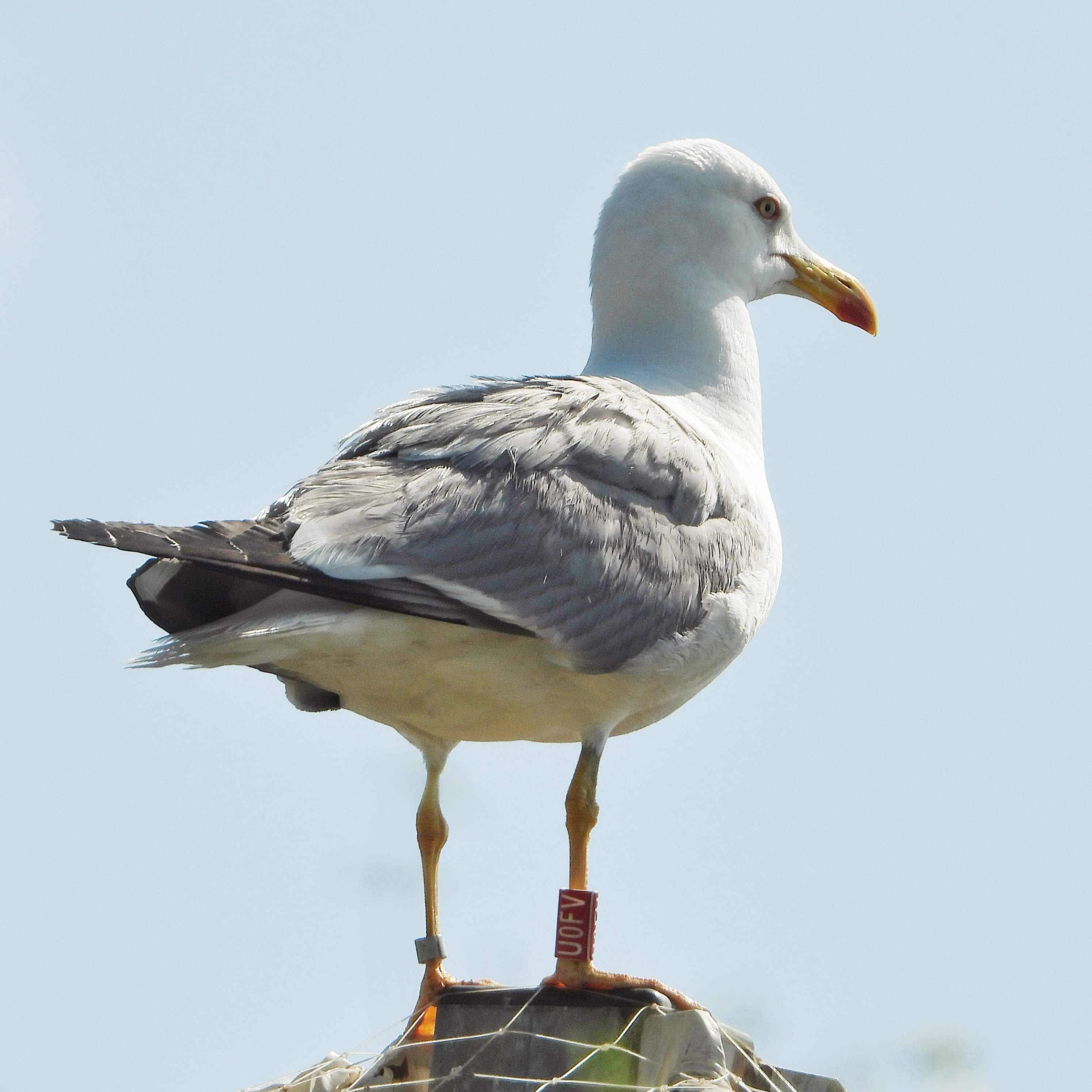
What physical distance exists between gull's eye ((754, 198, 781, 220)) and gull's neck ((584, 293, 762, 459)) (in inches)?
22.9

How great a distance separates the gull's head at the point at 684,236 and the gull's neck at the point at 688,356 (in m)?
0.01

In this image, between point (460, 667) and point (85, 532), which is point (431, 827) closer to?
point (460, 667)

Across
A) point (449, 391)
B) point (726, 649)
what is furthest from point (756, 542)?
point (449, 391)

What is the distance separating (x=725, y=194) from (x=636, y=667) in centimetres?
253

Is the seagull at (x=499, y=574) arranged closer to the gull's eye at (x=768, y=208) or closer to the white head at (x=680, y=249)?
the white head at (x=680, y=249)

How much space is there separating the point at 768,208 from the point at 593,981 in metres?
3.56

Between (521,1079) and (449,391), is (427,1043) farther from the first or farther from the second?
(449,391)

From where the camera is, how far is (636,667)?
4930 millimetres

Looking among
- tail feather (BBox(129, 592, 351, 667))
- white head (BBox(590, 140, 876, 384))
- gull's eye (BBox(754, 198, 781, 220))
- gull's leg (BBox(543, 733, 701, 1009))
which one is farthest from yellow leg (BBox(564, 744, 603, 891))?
gull's eye (BBox(754, 198, 781, 220))

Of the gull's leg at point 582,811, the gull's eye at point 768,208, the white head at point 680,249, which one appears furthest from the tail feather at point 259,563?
the gull's eye at point 768,208

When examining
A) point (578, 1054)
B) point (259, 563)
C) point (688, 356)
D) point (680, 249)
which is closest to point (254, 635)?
point (259, 563)

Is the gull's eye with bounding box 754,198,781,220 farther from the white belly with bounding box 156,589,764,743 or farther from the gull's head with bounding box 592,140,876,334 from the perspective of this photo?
the white belly with bounding box 156,589,764,743

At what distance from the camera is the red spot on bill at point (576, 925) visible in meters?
4.72

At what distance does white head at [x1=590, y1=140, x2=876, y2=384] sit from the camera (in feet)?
20.7
